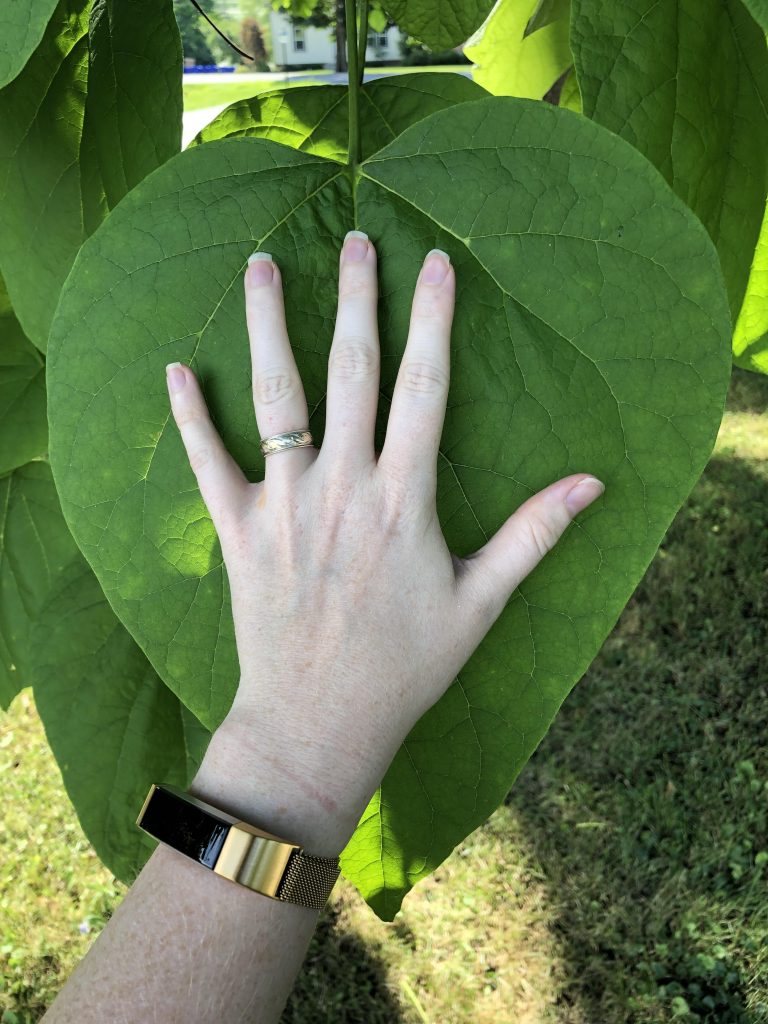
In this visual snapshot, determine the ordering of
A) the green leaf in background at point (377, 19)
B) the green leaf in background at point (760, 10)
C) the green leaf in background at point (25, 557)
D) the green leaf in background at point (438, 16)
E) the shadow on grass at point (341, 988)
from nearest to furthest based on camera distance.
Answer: the green leaf in background at point (760, 10) → the green leaf in background at point (438, 16) → the green leaf in background at point (25, 557) → the green leaf in background at point (377, 19) → the shadow on grass at point (341, 988)

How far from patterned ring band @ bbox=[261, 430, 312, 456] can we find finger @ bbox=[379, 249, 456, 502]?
73 millimetres

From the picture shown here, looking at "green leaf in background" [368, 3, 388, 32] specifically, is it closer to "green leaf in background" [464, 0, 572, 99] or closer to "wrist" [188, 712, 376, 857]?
"green leaf in background" [464, 0, 572, 99]

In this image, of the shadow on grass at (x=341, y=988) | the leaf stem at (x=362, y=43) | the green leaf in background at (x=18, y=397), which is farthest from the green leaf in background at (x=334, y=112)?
the shadow on grass at (x=341, y=988)

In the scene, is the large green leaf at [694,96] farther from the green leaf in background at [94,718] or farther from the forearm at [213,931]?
the green leaf in background at [94,718]

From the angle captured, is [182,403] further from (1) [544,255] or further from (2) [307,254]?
(1) [544,255]

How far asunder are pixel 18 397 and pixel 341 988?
5.27 ft

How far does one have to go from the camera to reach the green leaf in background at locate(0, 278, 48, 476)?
3.55ft

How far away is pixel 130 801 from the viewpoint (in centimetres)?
107

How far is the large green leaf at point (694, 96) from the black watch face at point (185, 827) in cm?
57

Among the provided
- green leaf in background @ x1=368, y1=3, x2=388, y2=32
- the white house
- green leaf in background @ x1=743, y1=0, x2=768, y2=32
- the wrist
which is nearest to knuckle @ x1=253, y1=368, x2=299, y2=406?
the wrist

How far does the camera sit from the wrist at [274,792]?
2.30 feet

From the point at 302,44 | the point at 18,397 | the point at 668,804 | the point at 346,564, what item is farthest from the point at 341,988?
the point at 302,44

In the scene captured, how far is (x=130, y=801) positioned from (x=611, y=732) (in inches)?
73.6

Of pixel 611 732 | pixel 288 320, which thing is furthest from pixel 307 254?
pixel 611 732
